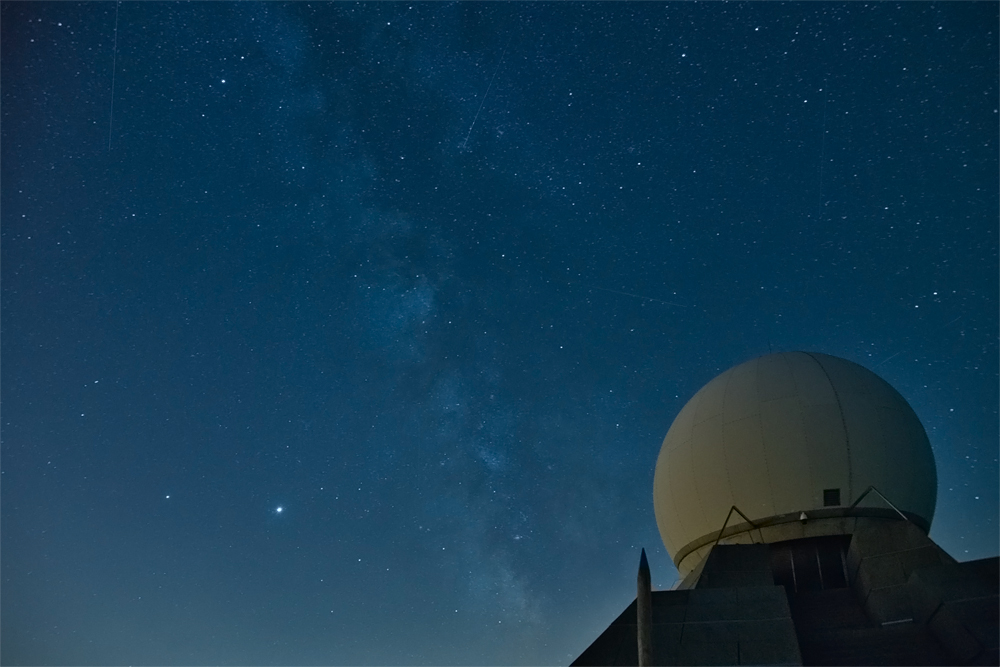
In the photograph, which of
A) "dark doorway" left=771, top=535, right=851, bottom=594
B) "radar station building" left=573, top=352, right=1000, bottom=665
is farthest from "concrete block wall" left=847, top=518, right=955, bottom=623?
"dark doorway" left=771, top=535, right=851, bottom=594

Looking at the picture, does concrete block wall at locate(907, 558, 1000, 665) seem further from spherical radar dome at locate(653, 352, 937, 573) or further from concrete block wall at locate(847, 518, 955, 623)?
spherical radar dome at locate(653, 352, 937, 573)

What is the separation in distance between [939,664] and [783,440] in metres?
6.82

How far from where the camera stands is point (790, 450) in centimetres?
1677

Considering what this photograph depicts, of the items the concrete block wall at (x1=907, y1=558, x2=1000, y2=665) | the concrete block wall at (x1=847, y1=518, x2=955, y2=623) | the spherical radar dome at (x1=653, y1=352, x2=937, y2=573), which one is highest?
the spherical radar dome at (x1=653, y1=352, x2=937, y2=573)

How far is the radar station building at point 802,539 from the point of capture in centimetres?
1156

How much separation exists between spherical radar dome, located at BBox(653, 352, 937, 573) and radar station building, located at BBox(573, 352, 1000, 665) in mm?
34

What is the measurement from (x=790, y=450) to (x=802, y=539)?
6.67 ft

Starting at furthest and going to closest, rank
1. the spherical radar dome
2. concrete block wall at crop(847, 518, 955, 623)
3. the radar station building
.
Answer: the spherical radar dome
concrete block wall at crop(847, 518, 955, 623)
the radar station building

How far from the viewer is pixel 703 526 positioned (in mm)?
17672

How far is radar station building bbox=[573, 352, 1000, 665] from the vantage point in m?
11.6

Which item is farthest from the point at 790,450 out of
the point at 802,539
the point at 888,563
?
the point at 888,563

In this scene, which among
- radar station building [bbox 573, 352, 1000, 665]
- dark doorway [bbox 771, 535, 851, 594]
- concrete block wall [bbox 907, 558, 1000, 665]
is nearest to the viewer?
concrete block wall [bbox 907, 558, 1000, 665]

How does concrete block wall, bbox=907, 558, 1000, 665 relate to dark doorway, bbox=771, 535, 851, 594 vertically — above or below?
below

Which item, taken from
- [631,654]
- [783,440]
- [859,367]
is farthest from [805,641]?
[859,367]
